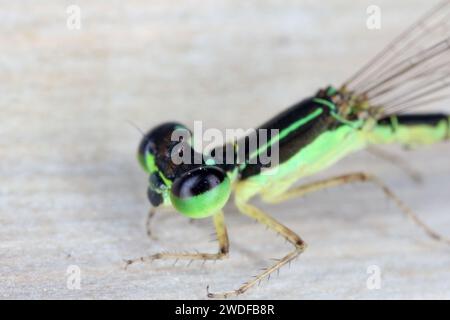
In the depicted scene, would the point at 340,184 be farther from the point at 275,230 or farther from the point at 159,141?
the point at 159,141

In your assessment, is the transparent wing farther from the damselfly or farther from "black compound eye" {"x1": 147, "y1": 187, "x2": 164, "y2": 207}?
"black compound eye" {"x1": 147, "y1": 187, "x2": 164, "y2": 207}

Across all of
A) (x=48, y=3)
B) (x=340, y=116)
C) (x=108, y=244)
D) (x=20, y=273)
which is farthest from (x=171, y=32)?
(x=20, y=273)

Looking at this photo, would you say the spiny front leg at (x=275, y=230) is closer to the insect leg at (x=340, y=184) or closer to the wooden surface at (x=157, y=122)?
the wooden surface at (x=157, y=122)

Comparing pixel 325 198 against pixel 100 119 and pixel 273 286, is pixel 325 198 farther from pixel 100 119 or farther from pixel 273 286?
pixel 100 119

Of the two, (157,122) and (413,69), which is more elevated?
(413,69)

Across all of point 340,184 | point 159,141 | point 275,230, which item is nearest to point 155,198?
point 159,141

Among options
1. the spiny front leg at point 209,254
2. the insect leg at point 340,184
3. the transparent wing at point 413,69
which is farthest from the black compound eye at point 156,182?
the transparent wing at point 413,69

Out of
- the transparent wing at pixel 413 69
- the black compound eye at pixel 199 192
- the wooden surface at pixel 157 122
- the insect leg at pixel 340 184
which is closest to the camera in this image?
the wooden surface at pixel 157 122
